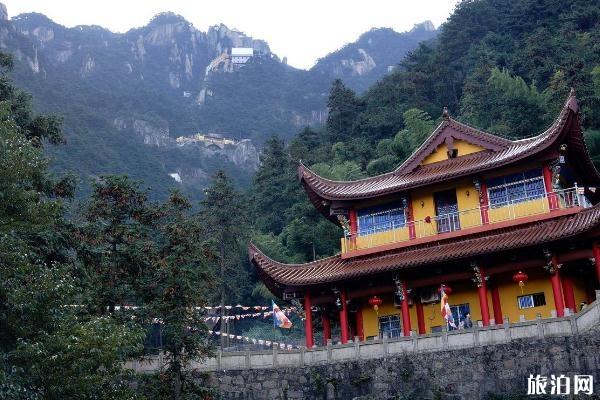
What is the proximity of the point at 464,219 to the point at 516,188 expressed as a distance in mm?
2173

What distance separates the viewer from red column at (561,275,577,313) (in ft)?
80.1

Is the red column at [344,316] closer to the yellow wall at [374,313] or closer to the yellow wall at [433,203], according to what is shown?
the yellow wall at [374,313]

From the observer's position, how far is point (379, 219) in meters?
28.8

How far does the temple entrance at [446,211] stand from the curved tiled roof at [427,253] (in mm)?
669

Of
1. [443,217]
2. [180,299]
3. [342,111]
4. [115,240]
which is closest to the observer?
[180,299]

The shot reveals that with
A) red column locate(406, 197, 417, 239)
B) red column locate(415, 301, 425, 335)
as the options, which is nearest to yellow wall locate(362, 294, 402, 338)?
red column locate(415, 301, 425, 335)

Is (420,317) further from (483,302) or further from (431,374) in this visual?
(431,374)

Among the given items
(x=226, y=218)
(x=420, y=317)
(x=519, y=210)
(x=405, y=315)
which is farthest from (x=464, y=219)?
(x=226, y=218)

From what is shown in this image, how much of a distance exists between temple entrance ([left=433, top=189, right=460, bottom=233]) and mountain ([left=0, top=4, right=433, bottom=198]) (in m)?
61.2

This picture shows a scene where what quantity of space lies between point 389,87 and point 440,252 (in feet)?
169

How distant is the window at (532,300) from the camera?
25062 mm

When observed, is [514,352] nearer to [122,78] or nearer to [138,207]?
[138,207]

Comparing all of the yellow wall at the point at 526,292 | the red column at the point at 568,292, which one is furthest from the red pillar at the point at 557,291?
the yellow wall at the point at 526,292

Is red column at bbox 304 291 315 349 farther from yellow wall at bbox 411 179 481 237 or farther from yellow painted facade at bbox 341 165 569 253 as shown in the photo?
yellow wall at bbox 411 179 481 237
